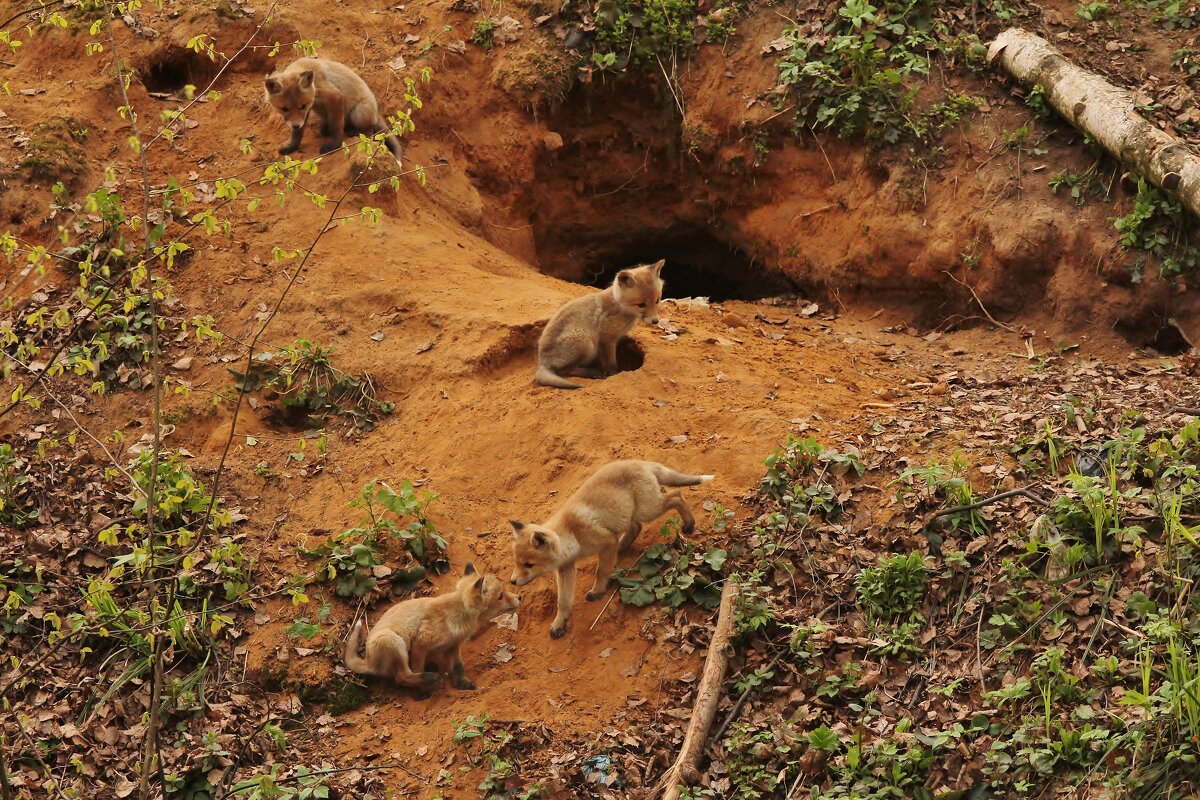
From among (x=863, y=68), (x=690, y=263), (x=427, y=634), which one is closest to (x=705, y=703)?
(x=427, y=634)

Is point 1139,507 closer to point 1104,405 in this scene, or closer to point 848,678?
point 1104,405

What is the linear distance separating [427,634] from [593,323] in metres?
3.20

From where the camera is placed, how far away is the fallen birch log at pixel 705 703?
625 centimetres

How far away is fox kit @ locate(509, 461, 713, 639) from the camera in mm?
7328

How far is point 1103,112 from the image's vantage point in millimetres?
10414

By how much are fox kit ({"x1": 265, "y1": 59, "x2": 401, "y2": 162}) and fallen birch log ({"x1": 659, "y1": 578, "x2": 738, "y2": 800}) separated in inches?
232

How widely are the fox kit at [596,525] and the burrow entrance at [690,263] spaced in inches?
216

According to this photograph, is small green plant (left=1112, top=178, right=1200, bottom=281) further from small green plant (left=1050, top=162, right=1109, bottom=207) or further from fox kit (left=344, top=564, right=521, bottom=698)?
fox kit (left=344, top=564, right=521, bottom=698)

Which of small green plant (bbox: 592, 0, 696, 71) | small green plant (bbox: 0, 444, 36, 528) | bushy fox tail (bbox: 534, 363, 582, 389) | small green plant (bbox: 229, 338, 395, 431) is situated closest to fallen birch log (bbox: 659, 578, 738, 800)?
bushy fox tail (bbox: 534, 363, 582, 389)

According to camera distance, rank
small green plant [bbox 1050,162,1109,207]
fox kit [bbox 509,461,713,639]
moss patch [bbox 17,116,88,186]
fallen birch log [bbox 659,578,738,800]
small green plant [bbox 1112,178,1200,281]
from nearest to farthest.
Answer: fallen birch log [bbox 659,578,738,800] < fox kit [bbox 509,461,713,639] < small green plant [bbox 1112,178,1200,281] < small green plant [bbox 1050,162,1109,207] < moss patch [bbox 17,116,88,186]

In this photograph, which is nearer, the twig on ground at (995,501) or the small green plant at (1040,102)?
the twig on ground at (995,501)

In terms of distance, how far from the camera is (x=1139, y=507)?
6.74m

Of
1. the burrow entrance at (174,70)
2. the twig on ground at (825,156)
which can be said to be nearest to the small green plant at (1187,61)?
the twig on ground at (825,156)

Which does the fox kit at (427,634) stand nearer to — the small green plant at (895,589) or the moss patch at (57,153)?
the small green plant at (895,589)
